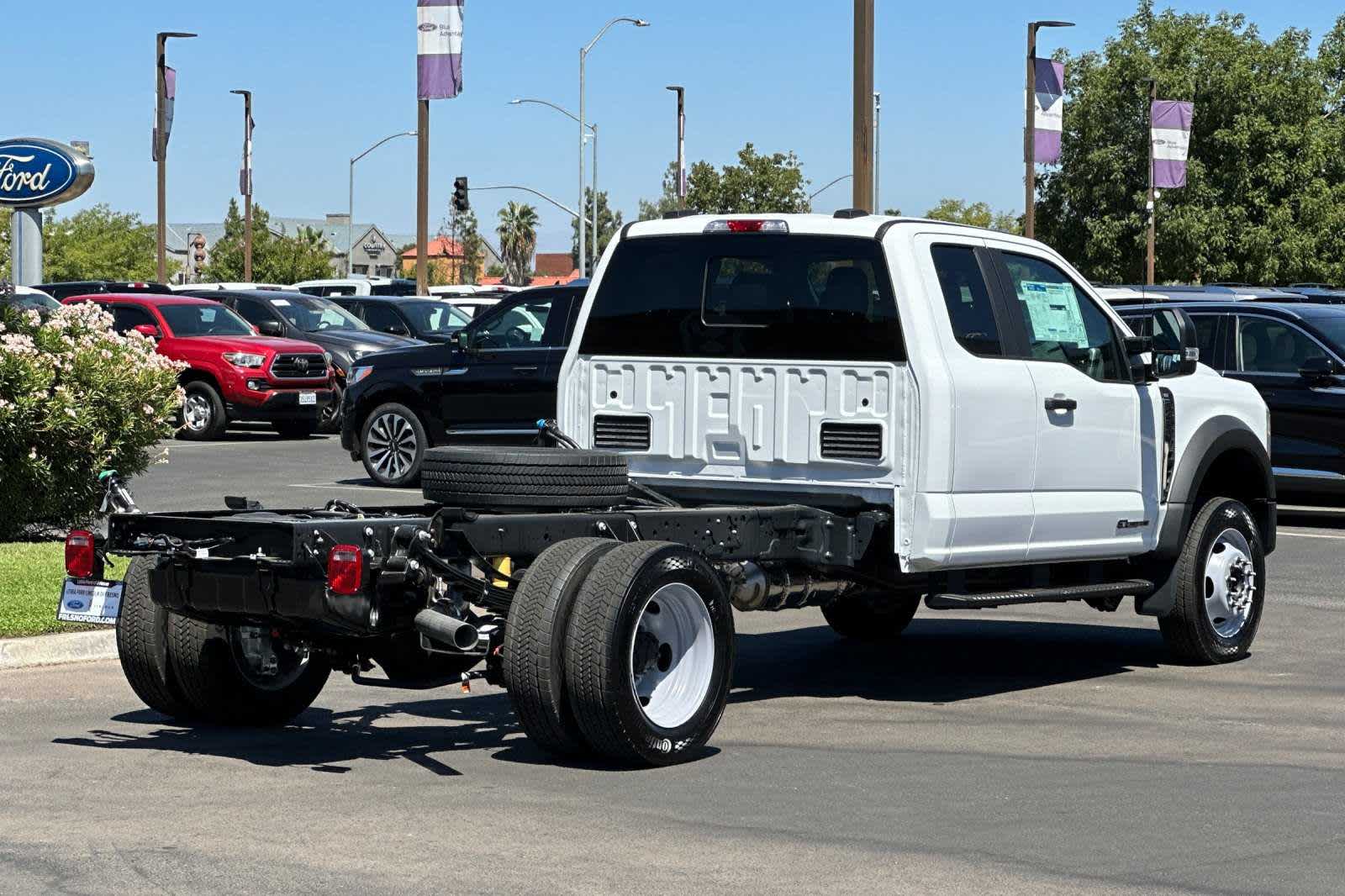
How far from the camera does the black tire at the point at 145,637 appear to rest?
8180 millimetres

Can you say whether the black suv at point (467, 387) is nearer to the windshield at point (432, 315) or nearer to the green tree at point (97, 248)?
the windshield at point (432, 315)

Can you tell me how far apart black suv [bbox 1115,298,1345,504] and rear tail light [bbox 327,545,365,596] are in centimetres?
1061

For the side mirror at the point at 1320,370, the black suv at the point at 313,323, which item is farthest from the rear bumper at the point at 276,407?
the side mirror at the point at 1320,370

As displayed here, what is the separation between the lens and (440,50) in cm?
3469

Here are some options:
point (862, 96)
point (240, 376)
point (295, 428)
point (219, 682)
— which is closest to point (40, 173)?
point (240, 376)

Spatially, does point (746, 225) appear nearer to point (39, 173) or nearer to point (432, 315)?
point (39, 173)

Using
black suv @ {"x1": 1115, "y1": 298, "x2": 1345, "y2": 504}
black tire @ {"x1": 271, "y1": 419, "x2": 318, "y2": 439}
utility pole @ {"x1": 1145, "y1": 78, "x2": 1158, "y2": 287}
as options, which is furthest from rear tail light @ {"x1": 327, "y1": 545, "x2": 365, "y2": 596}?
utility pole @ {"x1": 1145, "y1": 78, "x2": 1158, "y2": 287}

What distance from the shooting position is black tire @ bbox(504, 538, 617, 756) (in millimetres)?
7211

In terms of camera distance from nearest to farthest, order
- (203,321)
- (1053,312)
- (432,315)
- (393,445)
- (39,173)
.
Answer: (1053,312) < (393,445) < (39,173) < (203,321) < (432,315)

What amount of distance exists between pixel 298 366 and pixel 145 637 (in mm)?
18941

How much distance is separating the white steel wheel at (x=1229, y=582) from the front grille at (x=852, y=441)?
249 cm

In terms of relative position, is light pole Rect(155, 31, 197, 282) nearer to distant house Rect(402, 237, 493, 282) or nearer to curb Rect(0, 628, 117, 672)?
curb Rect(0, 628, 117, 672)

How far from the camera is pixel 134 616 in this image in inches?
322

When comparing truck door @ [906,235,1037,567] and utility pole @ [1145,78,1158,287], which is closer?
truck door @ [906,235,1037,567]
